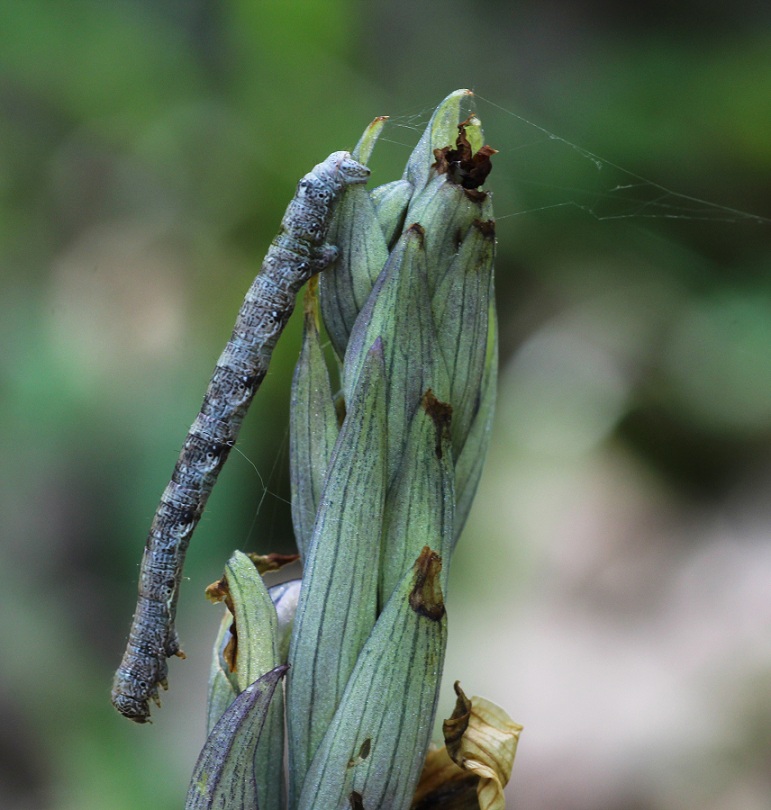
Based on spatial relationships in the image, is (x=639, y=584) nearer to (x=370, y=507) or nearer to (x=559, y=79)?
(x=559, y=79)

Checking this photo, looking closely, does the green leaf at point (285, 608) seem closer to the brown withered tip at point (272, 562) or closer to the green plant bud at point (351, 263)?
the brown withered tip at point (272, 562)

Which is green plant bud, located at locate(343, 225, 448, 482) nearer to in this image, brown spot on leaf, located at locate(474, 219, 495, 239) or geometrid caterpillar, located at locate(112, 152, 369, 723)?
brown spot on leaf, located at locate(474, 219, 495, 239)

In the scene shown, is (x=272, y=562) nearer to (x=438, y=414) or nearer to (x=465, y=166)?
(x=438, y=414)

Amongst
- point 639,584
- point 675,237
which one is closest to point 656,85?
point 675,237

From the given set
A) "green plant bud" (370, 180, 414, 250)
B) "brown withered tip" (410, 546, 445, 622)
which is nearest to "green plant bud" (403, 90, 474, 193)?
"green plant bud" (370, 180, 414, 250)

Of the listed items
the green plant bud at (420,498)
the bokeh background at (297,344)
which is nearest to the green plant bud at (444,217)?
the green plant bud at (420,498)

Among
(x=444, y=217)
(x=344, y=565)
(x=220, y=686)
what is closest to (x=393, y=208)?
(x=444, y=217)
